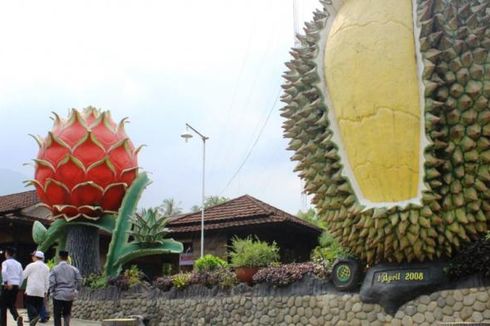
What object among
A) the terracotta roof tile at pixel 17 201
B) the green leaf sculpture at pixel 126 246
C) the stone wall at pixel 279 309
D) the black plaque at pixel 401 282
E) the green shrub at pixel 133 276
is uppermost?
the terracotta roof tile at pixel 17 201

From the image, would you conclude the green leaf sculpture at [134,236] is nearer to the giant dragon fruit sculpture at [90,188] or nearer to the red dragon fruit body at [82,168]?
the giant dragon fruit sculpture at [90,188]

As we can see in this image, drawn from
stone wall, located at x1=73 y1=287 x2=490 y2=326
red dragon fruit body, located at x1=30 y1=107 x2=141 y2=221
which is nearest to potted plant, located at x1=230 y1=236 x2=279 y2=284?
stone wall, located at x1=73 y1=287 x2=490 y2=326

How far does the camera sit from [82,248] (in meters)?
18.6

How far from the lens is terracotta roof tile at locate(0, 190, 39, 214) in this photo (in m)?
25.1

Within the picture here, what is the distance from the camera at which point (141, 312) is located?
16.2 metres

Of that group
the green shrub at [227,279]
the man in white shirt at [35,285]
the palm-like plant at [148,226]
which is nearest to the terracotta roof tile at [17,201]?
the palm-like plant at [148,226]

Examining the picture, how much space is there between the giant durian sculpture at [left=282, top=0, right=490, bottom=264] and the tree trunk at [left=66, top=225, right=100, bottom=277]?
10.1 m

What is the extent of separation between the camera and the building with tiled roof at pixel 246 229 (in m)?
23.1

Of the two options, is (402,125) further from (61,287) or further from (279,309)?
(61,287)

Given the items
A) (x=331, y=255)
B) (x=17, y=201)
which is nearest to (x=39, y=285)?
(x=331, y=255)

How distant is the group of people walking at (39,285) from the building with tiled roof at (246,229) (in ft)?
39.8

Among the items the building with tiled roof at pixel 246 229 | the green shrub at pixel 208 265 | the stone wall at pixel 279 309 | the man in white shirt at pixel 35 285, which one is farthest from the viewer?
the building with tiled roof at pixel 246 229

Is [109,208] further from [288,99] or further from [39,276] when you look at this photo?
[288,99]

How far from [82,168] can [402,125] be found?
11.2 metres
